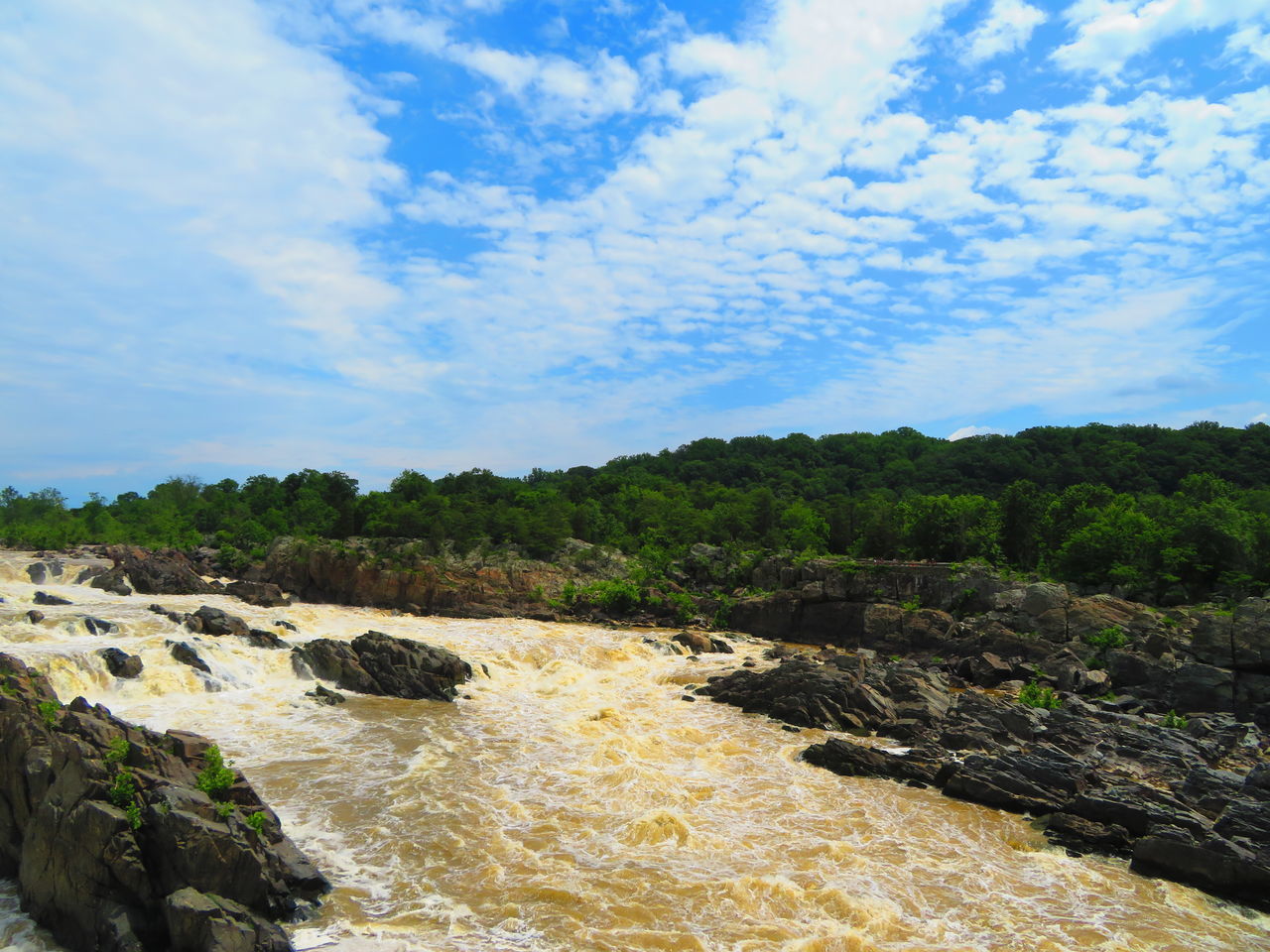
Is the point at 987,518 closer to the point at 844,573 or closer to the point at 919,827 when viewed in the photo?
the point at 844,573

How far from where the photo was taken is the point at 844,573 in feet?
152

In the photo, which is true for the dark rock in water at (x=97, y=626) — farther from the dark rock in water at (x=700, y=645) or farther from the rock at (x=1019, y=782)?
the rock at (x=1019, y=782)

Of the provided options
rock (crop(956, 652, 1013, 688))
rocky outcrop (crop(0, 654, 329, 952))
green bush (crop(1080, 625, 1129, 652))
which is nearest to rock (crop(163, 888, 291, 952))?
rocky outcrop (crop(0, 654, 329, 952))

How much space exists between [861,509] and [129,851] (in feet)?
228

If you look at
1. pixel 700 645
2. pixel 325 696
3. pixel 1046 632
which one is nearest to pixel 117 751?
pixel 325 696

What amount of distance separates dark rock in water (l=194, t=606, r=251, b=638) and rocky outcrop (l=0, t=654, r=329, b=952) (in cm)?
1710

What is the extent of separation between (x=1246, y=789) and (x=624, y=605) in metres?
38.0

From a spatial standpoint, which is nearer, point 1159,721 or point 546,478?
point 1159,721

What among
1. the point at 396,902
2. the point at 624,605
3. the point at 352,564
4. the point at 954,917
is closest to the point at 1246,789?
the point at 954,917

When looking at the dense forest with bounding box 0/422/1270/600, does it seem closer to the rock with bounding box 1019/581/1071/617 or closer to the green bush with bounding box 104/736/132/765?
the rock with bounding box 1019/581/1071/617

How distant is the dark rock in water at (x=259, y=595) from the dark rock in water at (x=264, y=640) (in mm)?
15195

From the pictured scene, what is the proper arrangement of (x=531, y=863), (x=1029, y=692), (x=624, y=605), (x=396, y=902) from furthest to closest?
(x=624, y=605)
(x=1029, y=692)
(x=531, y=863)
(x=396, y=902)

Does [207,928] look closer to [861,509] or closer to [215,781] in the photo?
[215,781]

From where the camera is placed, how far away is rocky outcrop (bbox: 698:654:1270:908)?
14922 millimetres
